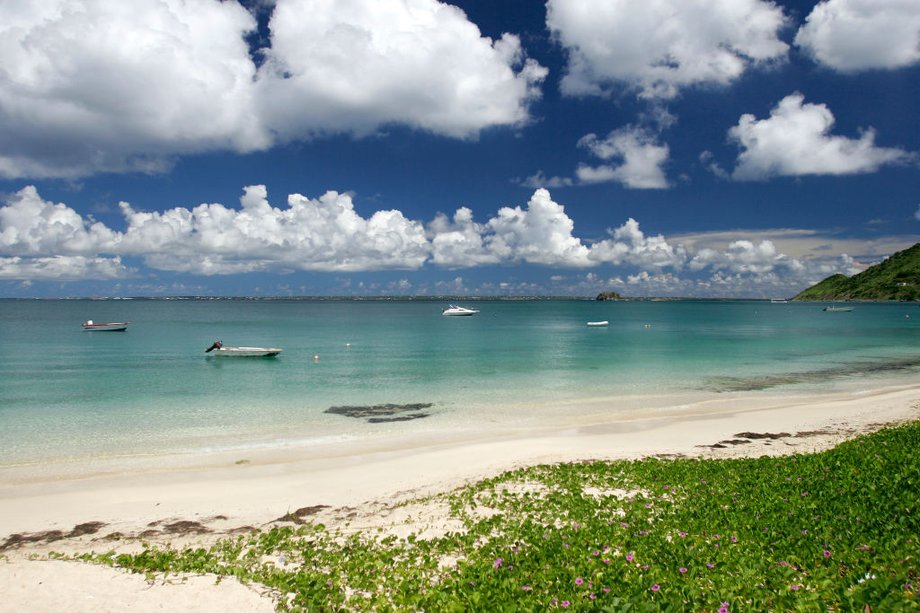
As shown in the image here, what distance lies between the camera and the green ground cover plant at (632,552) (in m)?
7.44

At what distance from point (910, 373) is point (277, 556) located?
55.6m

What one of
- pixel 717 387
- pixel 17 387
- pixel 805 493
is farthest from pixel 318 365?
pixel 805 493

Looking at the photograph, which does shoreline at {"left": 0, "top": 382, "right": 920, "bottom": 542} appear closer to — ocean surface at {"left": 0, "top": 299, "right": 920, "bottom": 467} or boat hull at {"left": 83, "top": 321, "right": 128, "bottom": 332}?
ocean surface at {"left": 0, "top": 299, "right": 920, "bottom": 467}

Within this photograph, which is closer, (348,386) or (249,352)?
(348,386)

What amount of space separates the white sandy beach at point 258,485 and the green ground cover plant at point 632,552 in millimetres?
1004

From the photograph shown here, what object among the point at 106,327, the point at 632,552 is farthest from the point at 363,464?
the point at 106,327

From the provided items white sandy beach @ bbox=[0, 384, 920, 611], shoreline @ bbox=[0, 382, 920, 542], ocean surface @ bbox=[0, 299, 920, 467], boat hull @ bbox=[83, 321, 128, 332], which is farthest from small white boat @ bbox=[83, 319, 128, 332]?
shoreline @ bbox=[0, 382, 920, 542]

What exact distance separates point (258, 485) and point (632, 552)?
Result: 12154 mm

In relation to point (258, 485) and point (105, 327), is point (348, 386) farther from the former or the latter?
point (105, 327)

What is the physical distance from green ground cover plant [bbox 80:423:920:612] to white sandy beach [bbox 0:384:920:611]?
100cm

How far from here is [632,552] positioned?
912 centimetres

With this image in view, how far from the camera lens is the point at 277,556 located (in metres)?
10.3

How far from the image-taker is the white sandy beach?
9031 mm

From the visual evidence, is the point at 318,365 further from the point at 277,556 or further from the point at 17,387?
the point at 277,556
